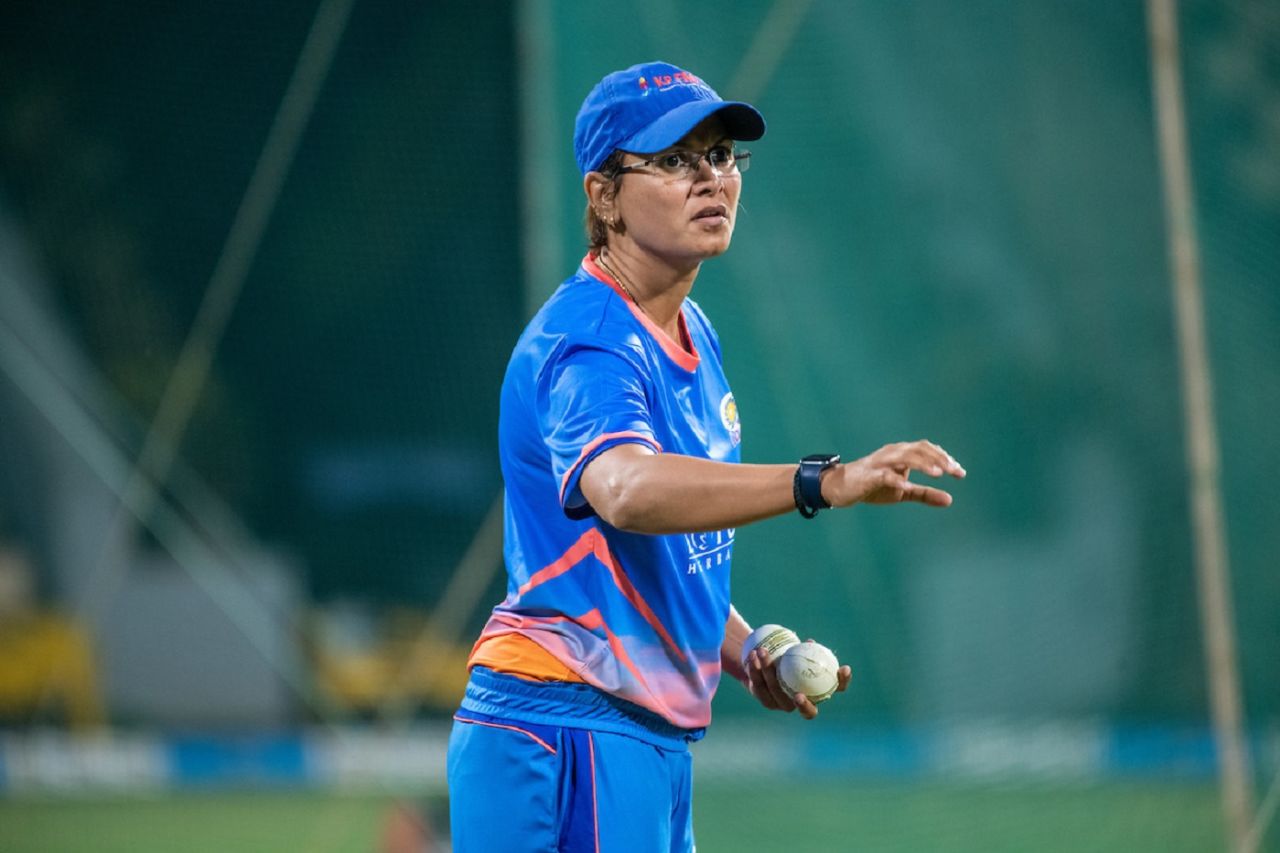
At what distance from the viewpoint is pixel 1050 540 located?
903 centimetres

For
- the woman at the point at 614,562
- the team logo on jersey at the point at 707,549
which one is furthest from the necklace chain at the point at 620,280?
the team logo on jersey at the point at 707,549

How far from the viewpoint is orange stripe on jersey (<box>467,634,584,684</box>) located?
10.9 feet

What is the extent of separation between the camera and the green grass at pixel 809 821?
7.99 metres

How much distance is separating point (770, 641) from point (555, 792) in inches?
24.1

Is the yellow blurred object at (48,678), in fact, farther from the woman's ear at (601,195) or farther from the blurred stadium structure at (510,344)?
the woman's ear at (601,195)

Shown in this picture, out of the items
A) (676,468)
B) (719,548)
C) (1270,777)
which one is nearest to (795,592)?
(1270,777)

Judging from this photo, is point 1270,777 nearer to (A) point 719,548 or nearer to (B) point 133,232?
(A) point 719,548

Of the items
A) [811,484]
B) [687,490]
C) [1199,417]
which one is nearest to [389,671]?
[1199,417]

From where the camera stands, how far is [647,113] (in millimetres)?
3402

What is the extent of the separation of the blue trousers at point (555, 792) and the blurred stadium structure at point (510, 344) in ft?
13.4

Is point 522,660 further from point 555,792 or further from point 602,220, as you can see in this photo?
point 602,220

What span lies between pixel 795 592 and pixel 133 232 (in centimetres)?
414

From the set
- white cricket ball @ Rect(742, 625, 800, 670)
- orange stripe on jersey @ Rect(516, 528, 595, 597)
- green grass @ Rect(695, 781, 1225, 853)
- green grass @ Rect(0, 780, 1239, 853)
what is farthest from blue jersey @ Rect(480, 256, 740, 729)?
green grass @ Rect(695, 781, 1225, 853)

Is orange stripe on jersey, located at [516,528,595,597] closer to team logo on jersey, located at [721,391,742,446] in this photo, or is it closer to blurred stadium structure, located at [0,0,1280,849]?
team logo on jersey, located at [721,391,742,446]
